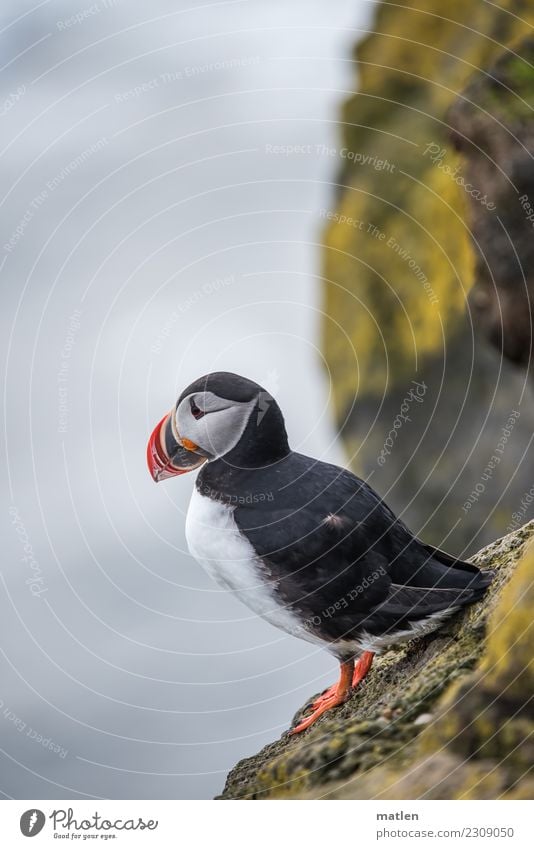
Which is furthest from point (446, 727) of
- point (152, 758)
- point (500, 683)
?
point (152, 758)

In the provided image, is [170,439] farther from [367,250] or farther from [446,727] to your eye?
[367,250]

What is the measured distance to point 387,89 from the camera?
345 inches

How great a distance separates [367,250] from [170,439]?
545cm

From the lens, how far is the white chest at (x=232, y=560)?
3297 mm

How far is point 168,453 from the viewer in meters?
3.44

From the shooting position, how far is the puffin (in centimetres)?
322
